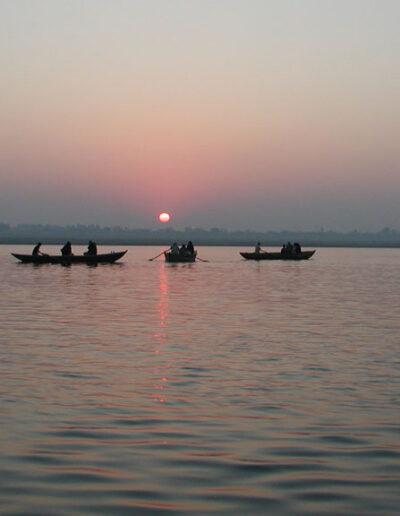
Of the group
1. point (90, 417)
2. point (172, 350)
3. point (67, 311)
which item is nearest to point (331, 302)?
point (67, 311)

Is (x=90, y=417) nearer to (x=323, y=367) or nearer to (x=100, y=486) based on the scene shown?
(x=100, y=486)

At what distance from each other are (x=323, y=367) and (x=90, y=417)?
590 cm

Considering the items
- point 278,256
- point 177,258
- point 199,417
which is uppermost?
point 278,256

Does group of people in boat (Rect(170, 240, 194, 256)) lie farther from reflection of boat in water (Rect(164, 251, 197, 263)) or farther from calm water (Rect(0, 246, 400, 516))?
calm water (Rect(0, 246, 400, 516))

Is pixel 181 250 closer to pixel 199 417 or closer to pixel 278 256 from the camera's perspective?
pixel 278 256

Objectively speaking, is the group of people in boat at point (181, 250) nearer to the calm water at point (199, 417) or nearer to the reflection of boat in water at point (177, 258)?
the reflection of boat in water at point (177, 258)

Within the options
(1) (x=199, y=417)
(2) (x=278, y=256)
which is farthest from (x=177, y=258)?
(1) (x=199, y=417)

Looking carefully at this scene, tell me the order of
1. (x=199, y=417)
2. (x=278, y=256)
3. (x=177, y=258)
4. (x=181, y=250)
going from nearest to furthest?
(x=199, y=417) < (x=177, y=258) < (x=181, y=250) < (x=278, y=256)

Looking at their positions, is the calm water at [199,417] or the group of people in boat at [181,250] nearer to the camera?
the calm water at [199,417]

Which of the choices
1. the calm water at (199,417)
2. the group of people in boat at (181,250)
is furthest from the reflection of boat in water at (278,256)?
the calm water at (199,417)

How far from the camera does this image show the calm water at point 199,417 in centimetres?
784

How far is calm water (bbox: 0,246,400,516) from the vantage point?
7844 mm

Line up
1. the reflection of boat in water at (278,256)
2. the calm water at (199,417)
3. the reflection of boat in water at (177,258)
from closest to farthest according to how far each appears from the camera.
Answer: the calm water at (199,417) < the reflection of boat in water at (177,258) < the reflection of boat in water at (278,256)

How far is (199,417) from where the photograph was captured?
11.3m
